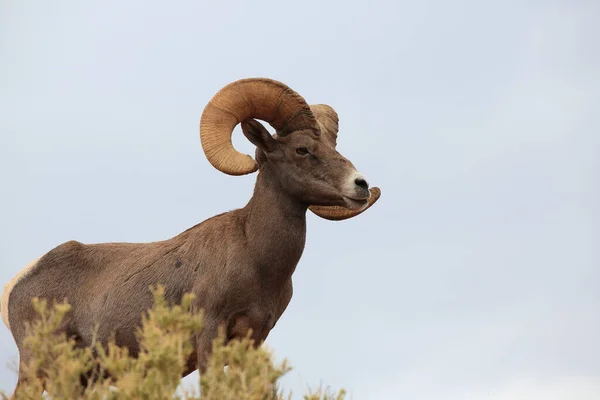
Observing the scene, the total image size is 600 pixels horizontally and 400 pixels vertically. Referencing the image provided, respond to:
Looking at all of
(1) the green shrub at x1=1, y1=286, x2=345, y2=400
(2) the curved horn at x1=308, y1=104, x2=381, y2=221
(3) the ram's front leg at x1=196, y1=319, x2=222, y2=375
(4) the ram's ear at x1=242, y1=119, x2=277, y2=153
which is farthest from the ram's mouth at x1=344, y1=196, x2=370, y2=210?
(1) the green shrub at x1=1, y1=286, x2=345, y2=400

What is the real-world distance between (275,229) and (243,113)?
134 centimetres

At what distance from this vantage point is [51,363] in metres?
8.40

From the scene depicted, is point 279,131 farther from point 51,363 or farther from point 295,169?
point 51,363

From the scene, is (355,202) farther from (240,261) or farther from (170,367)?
(170,367)

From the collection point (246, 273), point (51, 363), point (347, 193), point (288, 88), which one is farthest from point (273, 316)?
point (51, 363)

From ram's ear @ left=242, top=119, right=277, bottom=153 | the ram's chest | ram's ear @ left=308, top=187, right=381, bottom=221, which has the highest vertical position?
ram's ear @ left=308, top=187, right=381, bottom=221

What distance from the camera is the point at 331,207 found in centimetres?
1262

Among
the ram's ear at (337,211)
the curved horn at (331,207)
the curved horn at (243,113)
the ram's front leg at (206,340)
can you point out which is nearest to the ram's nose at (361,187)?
the curved horn at (243,113)

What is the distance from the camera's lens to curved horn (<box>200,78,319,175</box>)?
38.2 feet

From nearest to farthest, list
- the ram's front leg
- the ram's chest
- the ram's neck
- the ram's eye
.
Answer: the ram's front leg → the ram's chest → the ram's neck → the ram's eye

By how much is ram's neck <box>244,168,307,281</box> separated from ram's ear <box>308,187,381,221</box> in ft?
3.26

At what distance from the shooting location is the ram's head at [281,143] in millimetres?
11297

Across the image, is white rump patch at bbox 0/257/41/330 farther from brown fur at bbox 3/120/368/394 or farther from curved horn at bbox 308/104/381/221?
curved horn at bbox 308/104/381/221

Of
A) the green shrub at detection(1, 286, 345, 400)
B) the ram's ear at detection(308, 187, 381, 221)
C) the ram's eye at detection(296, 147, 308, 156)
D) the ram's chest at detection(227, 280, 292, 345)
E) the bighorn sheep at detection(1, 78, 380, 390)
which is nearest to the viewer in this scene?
the green shrub at detection(1, 286, 345, 400)
